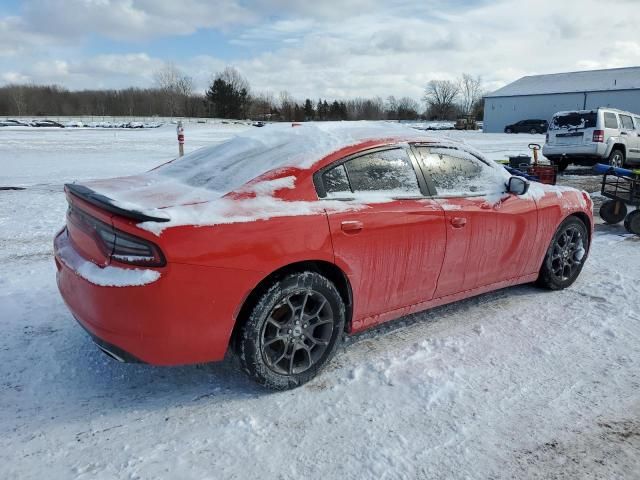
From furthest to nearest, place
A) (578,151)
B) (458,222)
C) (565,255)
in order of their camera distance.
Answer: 1. (578,151)
2. (565,255)
3. (458,222)

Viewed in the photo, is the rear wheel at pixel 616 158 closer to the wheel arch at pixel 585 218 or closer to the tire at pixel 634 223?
the tire at pixel 634 223

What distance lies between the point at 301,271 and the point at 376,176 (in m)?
0.84

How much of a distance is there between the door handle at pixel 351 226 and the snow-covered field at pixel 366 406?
2.97ft

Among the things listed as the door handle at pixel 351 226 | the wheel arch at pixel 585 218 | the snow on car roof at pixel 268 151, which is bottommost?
the wheel arch at pixel 585 218

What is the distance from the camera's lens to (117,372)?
3141 millimetres

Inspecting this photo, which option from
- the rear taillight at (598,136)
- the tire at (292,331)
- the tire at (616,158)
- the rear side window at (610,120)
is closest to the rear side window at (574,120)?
the rear taillight at (598,136)

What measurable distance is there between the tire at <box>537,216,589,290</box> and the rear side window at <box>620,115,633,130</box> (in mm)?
12148

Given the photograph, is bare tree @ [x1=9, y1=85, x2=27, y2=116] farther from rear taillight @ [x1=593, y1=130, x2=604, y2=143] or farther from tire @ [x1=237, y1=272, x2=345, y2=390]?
tire @ [x1=237, y1=272, x2=345, y2=390]

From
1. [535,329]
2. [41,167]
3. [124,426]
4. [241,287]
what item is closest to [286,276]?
[241,287]

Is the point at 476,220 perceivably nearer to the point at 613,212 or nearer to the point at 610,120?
the point at 613,212

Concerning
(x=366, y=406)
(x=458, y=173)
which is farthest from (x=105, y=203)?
(x=458, y=173)

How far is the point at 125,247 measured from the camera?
252 cm

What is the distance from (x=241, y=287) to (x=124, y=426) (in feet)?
3.08

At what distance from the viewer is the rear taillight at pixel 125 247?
8.08 feet
